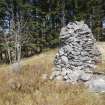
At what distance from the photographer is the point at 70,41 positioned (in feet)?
52.4

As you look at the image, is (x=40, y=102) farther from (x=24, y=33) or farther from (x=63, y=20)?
(x=63, y=20)

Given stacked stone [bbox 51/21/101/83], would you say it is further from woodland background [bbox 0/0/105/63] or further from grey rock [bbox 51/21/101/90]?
woodland background [bbox 0/0/105/63]

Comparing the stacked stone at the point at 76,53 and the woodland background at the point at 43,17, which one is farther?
the woodland background at the point at 43,17

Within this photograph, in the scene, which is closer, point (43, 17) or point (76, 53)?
point (76, 53)

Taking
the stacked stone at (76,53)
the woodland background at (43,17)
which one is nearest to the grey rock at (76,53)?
the stacked stone at (76,53)

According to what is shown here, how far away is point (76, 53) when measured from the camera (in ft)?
50.6

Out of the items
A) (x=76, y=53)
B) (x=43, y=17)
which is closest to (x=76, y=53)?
(x=76, y=53)

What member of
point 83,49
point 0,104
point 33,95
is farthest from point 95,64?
point 0,104

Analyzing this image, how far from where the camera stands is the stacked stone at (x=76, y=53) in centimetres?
1505

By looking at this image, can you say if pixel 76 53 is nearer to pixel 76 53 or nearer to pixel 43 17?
pixel 76 53

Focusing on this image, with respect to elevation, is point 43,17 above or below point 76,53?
above

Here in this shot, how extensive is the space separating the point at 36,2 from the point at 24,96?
85.5 ft

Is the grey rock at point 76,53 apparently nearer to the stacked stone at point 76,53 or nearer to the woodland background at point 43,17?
the stacked stone at point 76,53

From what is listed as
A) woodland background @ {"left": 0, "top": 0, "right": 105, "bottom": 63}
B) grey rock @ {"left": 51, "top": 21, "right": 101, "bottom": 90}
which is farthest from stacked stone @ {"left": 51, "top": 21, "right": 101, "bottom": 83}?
woodland background @ {"left": 0, "top": 0, "right": 105, "bottom": 63}
